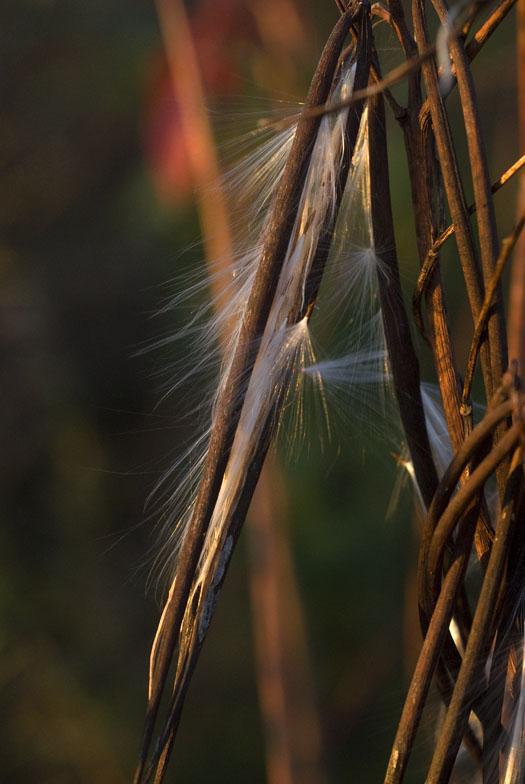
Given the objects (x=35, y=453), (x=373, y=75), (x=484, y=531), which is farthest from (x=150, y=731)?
(x=35, y=453)

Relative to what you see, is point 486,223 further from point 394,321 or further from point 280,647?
point 280,647

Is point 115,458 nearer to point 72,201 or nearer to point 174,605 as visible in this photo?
point 72,201

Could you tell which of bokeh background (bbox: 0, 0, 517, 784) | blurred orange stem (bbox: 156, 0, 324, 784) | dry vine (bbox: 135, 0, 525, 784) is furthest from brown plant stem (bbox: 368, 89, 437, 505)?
bokeh background (bbox: 0, 0, 517, 784)

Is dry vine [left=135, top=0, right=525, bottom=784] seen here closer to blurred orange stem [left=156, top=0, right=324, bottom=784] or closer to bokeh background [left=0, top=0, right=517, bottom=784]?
blurred orange stem [left=156, top=0, right=324, bottom=784]

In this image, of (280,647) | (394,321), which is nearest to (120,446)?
(280,647)

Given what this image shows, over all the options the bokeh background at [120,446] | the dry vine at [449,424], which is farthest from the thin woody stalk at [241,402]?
the bokeh background at [120,446]

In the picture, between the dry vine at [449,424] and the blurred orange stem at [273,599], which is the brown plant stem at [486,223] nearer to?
the dry vine at [449,424]

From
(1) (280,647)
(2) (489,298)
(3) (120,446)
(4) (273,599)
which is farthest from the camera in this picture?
(3) (120,446)
